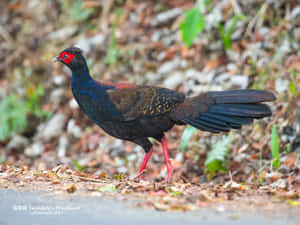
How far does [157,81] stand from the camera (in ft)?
22.0

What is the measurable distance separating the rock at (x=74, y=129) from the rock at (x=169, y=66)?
159 cm

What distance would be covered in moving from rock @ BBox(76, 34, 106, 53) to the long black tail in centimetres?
399

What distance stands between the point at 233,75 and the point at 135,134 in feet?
8.67

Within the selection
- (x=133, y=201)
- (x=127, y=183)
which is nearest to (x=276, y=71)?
(x=127, y=183)

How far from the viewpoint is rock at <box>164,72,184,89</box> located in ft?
20.9

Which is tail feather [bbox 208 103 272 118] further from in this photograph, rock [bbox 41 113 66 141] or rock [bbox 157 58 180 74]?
rock [bbox 41 113 66 141]

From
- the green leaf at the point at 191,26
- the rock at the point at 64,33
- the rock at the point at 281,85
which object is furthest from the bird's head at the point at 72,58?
the rock at the point at 64,33

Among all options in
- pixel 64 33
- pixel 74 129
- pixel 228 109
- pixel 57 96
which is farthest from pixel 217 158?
pixel 64 33

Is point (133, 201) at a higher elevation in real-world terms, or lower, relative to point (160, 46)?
lower

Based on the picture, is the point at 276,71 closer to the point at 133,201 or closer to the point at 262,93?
the point at 262,93

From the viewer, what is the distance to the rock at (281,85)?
5456 mm

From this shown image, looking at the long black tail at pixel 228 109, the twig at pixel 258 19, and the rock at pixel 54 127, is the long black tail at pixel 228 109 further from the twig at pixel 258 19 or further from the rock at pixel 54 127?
the rock at pixel 54 127

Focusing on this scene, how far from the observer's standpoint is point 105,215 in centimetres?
231

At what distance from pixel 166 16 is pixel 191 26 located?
1.36m
